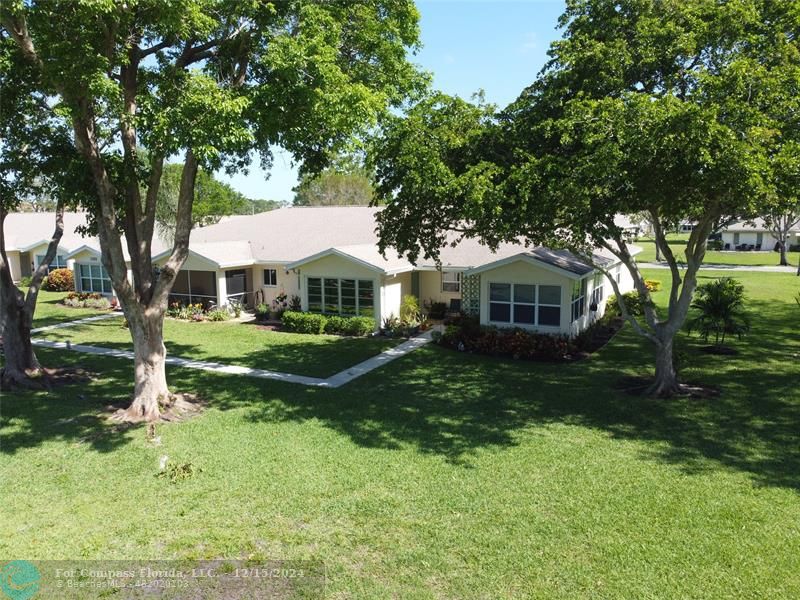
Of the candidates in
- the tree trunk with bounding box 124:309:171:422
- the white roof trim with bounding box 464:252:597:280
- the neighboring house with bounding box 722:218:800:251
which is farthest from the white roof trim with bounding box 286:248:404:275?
the neighboring house with bounding box 722:218:800:251

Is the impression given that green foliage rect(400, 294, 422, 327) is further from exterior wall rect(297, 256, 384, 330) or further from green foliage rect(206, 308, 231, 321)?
green foliage rect(206, 308, 231, 321)

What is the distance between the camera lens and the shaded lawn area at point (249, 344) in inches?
711

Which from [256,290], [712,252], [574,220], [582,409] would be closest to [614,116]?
[574,220]

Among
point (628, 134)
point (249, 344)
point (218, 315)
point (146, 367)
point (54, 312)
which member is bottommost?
point (249, 344)

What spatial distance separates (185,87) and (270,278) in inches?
657

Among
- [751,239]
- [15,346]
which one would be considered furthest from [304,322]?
[751,239]

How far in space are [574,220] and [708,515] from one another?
6.12m

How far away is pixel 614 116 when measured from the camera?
11.0 meters

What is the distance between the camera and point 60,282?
34.9 meters

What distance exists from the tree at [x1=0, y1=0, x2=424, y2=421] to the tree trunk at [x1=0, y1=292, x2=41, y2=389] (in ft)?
14.6

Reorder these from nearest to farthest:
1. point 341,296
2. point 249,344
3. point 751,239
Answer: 1. point 249,344
2. point 341,296
3. point 751,239

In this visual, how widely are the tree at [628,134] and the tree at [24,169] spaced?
24.1ft

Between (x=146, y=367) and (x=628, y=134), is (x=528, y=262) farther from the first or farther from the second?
(x=146, y=367)

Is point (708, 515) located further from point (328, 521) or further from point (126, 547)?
point (126, 547)
